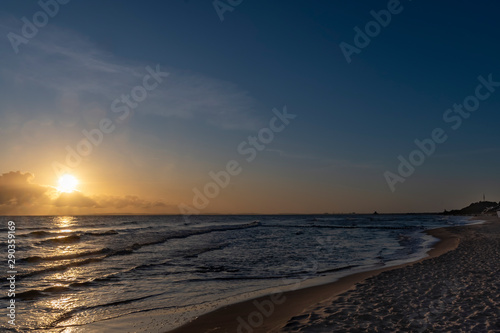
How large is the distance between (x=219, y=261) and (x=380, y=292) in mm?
13107

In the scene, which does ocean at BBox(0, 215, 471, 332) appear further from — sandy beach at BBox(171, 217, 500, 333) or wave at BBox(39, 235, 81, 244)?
wave at BBox(39, 235, 81, 244)

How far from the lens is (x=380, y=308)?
9.88 m

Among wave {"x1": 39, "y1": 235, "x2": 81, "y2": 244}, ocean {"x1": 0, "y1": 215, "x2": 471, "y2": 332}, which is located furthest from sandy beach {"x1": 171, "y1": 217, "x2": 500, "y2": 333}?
wave {"x1": 39, "y1": 235, "x2": 81, "y2": 244}

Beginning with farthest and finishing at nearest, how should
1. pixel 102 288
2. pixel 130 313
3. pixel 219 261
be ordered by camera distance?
pixel 219 261 < pixel 102 288 < pixel 130 313

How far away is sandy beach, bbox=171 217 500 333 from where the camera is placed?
27.7 feet

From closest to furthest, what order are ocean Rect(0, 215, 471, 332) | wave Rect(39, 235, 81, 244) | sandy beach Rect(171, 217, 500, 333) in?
sandy beach Rect(171, 217, 500, 333)
ocean Rect(0, 215, 471, 332)
wave Rect(39, 235, 81, 244)

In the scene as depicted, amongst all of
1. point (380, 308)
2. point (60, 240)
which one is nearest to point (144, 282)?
point (380, 308)

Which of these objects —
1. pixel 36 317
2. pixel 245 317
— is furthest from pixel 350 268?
pixel 36 317

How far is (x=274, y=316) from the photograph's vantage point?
10359 mm

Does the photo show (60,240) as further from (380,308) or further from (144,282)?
(380,308)

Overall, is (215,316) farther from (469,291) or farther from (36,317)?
(469,291)

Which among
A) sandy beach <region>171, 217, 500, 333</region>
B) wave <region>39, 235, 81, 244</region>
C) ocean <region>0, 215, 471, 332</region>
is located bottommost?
sandy beach <region>171, 217, 500, 333</region>

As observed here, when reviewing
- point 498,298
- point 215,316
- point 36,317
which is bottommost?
point 498,298

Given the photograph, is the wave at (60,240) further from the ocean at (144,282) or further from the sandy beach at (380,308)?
the sandy beach at (380,308)
